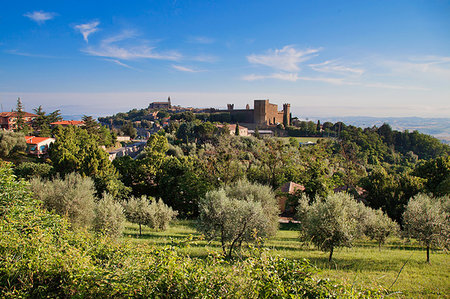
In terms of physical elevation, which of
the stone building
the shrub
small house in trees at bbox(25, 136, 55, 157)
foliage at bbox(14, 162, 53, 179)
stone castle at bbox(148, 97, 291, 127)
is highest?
the stone building

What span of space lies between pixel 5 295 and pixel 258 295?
3913 mm

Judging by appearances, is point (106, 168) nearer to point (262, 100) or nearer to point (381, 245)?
point (381, 245)

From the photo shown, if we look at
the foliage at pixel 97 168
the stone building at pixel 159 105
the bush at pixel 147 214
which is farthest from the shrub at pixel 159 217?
the stone building at pixel 159 105

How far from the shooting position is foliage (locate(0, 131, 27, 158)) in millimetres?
33134

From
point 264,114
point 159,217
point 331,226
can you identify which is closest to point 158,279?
point 331,226

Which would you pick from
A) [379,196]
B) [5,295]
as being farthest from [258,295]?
[379,196]

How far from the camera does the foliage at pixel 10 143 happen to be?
109 feet

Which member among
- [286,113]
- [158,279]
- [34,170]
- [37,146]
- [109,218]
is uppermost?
[286,113]

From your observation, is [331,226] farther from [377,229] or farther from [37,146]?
[37,146]

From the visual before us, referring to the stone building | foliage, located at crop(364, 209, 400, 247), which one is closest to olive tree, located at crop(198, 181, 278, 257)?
foliage, located at crop(364, 209, 400, 247)

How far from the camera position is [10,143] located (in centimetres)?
3406

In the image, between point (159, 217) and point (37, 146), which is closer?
point (159, 217)

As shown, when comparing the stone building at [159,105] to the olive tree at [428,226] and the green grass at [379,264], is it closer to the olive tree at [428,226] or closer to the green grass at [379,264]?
the green grass at [379,264]

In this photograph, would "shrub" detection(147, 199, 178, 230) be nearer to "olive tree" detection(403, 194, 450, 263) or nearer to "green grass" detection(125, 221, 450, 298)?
"green grass" detection(125, 221, 450, 298)
